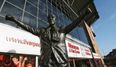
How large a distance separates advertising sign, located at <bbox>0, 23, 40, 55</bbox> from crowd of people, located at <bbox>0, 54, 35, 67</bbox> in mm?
486

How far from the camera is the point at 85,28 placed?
14.9m

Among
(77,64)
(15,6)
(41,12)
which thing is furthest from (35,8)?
(77,64)

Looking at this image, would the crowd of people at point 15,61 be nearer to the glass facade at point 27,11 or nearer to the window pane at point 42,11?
the glass facade at point 27,11

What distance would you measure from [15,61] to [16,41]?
3.49 ft

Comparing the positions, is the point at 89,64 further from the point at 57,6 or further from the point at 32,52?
the point at 32,52

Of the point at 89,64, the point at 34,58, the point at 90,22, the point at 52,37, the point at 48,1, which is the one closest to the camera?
the point at 52,37

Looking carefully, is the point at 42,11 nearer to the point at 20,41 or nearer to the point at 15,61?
the point at 15,61

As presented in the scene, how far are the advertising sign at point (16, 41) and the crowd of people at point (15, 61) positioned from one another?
1.59 feet

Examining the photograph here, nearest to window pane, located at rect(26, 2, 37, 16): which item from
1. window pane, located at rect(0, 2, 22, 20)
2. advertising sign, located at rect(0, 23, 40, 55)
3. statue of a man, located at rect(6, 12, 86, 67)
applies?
window pane, located at rect(0, 2, 22, 20)

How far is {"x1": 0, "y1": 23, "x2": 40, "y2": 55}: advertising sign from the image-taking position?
3.54m

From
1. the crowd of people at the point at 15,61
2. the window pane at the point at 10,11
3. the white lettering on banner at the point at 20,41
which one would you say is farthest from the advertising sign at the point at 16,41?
the window pane at the point at 10,11

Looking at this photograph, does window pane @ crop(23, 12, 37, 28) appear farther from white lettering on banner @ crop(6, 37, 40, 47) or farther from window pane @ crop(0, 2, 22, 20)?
white lettering on banner @ crop(6, 37, 40, 47)

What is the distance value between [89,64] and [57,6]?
481cm

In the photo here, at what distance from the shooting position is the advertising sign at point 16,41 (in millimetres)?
3539
